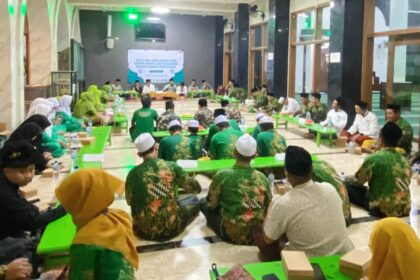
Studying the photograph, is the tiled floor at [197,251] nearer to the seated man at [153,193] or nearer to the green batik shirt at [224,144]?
the seated man at [153,193]

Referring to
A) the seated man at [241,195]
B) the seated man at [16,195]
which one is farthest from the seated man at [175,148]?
the seated man at [16,195]

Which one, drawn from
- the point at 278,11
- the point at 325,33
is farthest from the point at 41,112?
the point at 278,11

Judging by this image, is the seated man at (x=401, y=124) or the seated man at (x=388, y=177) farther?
the seated man at (x=401, y=124)

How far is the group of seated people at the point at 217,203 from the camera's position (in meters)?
2.11

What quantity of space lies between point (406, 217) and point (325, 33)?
28.7 feet

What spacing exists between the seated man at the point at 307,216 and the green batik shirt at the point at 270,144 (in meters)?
2.99

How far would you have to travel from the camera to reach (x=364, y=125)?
8.75 m

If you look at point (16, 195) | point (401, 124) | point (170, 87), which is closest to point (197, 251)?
point (16, 195)

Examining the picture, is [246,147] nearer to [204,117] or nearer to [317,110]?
[204,117]

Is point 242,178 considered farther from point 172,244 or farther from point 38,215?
point 38,215

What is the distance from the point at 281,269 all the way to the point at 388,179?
2485 millimetres

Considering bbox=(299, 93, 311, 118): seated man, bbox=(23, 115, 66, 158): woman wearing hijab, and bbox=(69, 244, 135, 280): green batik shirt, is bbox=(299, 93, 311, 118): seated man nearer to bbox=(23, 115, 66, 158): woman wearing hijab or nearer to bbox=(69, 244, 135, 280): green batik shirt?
bbox=(23, 115, 66, 158): woman wearing hijab

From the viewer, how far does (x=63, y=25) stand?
15.9 metres

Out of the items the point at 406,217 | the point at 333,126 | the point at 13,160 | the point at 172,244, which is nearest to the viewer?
the point at 13,160
